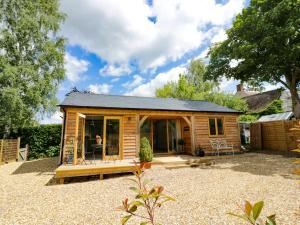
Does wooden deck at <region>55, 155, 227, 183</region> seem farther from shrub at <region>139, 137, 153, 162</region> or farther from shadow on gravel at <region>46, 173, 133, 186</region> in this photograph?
shrub at <region>139, 137, 153, 162</region>

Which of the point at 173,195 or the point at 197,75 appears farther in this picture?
the point at 197,75

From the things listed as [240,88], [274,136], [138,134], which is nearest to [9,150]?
[138,134]

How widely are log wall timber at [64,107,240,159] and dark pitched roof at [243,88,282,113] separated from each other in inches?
530

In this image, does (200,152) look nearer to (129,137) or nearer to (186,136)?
(186,136)

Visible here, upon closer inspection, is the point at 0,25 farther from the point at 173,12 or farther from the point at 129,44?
the point at 173,12

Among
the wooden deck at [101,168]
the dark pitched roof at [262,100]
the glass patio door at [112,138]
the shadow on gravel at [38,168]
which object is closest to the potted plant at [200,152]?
the wooden deck at [101,168]

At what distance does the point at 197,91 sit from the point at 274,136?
1518 centimetres

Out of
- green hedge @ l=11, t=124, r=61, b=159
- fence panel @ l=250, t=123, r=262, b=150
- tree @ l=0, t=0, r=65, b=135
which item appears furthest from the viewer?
fence panel @ l=250, t=123, r=262, b=150

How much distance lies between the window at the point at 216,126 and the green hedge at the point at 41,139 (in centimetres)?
1049

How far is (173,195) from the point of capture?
4836mm

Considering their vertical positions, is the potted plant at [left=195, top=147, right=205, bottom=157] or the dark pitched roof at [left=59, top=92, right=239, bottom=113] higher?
the dark pitched roof at [left=59, top=92, right=239, bottom=113]

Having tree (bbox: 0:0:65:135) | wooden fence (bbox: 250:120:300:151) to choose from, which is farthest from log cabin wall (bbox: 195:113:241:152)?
tree (bbox: 0:0:65:135)

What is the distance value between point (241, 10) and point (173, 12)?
26.3 feet

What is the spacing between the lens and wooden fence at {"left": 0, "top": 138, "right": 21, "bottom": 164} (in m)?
10.5
